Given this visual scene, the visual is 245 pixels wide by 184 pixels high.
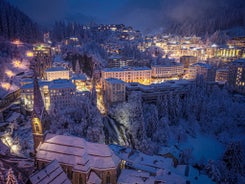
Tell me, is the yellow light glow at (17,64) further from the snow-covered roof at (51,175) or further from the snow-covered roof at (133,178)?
the snow-covered roof at (133,178)

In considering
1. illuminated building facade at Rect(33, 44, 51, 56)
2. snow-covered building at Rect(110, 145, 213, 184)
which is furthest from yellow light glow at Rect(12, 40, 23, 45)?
snow-covered building at Rect(110, 145, 213, 184)

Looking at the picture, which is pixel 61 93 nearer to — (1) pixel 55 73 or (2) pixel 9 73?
(1) pixel 55 73

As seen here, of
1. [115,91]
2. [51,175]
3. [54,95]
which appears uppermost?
[115,91]

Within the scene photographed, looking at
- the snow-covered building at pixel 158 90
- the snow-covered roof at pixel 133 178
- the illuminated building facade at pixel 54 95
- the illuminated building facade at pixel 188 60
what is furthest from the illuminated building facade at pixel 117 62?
the snow-covered roof at pixel 133 178

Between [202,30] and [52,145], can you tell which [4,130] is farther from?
[202,30]

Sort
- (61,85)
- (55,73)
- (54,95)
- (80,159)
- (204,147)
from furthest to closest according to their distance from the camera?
(55,73)
(61,85)
(54,95)
(204,147)
(80,159)

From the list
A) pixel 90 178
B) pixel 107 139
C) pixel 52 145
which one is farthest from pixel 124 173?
pixel 107 139

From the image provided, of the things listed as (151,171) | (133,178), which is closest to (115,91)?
(151,171)
